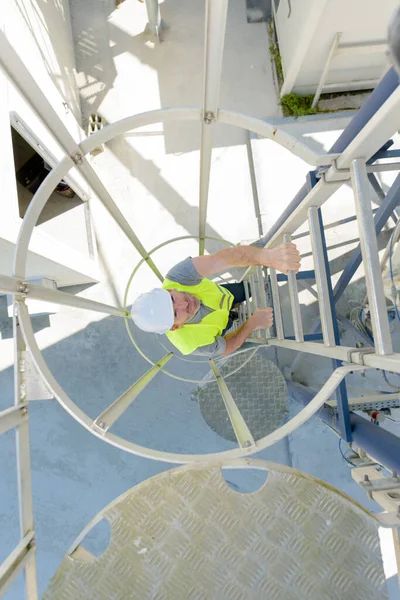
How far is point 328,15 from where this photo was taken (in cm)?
395

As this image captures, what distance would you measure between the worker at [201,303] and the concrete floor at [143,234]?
5.18 feet

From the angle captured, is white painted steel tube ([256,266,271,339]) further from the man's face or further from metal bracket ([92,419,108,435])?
metal bracket ([92,419,108,435])

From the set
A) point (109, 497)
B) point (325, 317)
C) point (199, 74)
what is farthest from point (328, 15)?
point (109, 497)

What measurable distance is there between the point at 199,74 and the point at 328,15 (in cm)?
182

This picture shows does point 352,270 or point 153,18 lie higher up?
point 153,18

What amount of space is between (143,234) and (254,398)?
232cm

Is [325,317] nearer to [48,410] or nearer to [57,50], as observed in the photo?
[48,410]

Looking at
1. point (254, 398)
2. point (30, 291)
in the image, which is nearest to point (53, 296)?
point (30, 291)

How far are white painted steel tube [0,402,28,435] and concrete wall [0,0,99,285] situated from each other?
111cm

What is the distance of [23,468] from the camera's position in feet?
6.49

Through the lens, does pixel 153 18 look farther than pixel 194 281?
Yes

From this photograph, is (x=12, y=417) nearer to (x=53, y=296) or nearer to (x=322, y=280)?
(x=53, y=296)

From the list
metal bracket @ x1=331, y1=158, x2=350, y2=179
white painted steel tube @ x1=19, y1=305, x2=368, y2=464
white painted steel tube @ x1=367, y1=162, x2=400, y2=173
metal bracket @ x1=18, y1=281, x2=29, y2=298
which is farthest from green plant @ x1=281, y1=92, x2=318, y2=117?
metal bracket @ x1=18, y1=281, x2=29, y2=298

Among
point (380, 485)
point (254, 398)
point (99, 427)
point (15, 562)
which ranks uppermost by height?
point (99, 427)
